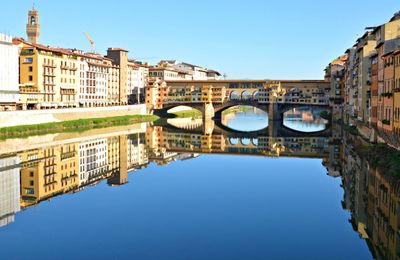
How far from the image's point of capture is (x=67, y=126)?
54.1 metres

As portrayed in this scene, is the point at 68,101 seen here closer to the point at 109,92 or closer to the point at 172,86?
the point at 109,92

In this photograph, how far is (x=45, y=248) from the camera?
13695 mm

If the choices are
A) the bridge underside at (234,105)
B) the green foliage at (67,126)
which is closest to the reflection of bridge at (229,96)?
the bridge underside at (234,105)

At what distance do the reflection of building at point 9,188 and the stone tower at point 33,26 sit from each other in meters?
61.8

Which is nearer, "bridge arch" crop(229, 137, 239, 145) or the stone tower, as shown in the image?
"bridge arch" crop(229, 137, 239, 145)

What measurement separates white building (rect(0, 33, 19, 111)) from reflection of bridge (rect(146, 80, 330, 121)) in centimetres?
3551

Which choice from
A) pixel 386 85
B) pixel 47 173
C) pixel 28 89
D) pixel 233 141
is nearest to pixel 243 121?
pixel 28 89

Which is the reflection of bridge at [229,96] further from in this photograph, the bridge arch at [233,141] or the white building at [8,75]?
the white building at [8,75]

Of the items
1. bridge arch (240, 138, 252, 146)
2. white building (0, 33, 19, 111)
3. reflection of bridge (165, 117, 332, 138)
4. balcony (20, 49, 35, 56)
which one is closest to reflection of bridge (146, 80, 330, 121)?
reflection of bridge (165, 117, 332, 138)

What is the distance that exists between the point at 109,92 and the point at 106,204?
68803 mm

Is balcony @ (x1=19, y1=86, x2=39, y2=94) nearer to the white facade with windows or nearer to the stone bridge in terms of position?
the white facade with windows

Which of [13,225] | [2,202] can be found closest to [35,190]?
[2,202]

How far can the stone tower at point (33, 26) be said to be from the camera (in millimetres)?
87875

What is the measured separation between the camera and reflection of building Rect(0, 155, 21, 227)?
57.7 ft
